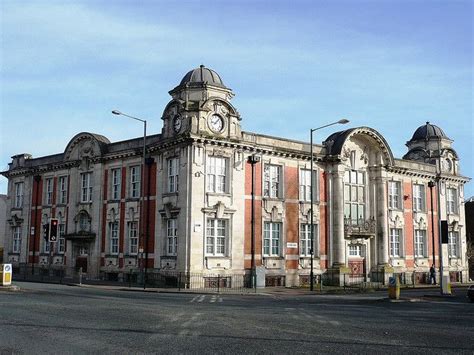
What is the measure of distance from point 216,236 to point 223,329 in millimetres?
20945

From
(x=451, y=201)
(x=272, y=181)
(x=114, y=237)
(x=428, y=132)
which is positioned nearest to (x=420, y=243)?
(x=451, y=201)

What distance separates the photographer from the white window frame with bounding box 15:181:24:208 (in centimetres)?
4906

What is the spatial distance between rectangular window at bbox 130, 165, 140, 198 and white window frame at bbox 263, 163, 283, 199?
9054 millimetres

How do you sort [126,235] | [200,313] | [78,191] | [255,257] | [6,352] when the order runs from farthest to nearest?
[78,191]
[126,235]
[255,257]
[200,313]
[6,352]

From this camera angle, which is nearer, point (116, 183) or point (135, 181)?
point (135, 181)

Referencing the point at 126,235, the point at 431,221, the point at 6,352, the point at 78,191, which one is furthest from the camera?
the point at 431,221

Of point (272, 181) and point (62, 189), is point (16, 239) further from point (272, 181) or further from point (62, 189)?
point (272, 181)

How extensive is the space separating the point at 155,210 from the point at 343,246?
1434 centimetres

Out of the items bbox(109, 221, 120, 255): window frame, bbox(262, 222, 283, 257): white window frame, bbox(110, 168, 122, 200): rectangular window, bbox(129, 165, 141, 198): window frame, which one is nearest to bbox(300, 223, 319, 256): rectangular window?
bbox(262, 222, 283, 257): white window frame

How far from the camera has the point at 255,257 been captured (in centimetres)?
3675

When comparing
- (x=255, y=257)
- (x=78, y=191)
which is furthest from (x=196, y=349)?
(x=78, y=191)

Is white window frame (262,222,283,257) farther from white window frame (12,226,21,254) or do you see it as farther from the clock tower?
white window frame (12,226,21,254)

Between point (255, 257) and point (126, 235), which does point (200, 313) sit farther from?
point (126, 235)

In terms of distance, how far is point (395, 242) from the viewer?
151 ft
